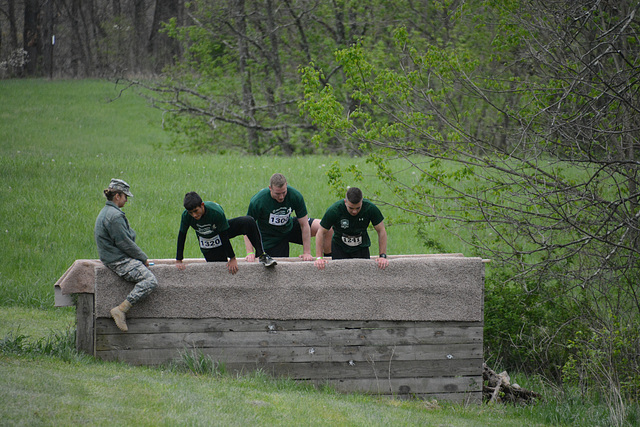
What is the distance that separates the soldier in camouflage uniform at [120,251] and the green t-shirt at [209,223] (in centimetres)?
56

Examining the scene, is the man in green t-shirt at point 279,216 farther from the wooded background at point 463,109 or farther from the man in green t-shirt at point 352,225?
the wooded background at point 463,109

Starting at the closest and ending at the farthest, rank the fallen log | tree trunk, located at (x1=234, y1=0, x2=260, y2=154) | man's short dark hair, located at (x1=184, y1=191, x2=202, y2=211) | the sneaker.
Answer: man's short dark hair, located at (x1=184, y1=191, x2=202, y2=211) < the sneaker < the fallen log < tree trunk, located at (x1=234, y1=0, x2=260, y2=154)

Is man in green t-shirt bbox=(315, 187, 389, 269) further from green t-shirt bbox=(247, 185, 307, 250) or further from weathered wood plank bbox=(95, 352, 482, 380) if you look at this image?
weathered wood plank bbox=(95, 352, 482, 380)

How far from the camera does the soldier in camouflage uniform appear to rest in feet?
22.5

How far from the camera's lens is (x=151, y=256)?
13047 mm

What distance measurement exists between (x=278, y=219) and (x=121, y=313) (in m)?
2.24

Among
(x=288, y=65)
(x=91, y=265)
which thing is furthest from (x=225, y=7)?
(x=91, y=265)

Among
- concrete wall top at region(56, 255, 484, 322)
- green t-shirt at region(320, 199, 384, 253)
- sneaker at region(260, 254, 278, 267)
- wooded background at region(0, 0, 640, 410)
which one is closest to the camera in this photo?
sneaker at region(260, 254, 278, 267)

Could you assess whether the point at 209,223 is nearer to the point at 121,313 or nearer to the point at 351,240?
the point at 121,313

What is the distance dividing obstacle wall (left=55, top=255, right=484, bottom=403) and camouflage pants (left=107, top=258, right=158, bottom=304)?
156 mm

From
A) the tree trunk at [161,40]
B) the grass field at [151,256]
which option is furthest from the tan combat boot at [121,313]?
the tree trunk at [161,40]

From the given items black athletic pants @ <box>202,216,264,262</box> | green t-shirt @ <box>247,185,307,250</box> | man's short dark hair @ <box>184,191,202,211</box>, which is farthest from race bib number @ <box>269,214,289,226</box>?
man's short dark hair @ <box>184,191,202,211</box>

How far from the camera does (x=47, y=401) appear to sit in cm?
522

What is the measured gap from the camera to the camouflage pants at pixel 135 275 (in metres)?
6.97
